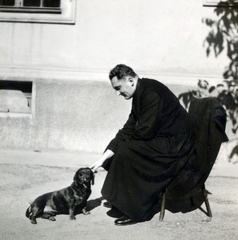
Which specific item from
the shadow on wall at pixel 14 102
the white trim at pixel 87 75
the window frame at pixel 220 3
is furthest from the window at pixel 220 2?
the shadow on wall at pixel 14 102

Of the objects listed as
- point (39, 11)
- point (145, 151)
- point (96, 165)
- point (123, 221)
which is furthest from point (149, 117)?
point (39, 11)

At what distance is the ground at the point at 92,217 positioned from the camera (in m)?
3.61

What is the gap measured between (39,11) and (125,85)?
3643mm

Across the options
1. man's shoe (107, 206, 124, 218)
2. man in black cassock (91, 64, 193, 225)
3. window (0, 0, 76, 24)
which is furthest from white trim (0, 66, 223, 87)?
man's shoe (107, 206, 124, 218)

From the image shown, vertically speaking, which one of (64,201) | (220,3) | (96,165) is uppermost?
(220,3)

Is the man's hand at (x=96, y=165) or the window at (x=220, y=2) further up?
the window at (x=220, y=2)

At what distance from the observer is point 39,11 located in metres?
6.91

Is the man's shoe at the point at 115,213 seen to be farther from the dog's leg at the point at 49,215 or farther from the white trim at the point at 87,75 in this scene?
the white trim at the point at 87,75

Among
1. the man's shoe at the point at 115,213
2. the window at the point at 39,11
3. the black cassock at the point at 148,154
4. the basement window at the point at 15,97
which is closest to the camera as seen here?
the black cassock at the point at 148,154

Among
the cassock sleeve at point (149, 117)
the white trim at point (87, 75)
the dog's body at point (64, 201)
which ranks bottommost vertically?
the dog's body at point (64, 201)

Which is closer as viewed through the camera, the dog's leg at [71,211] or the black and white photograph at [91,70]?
the dog's leg at [71,211]

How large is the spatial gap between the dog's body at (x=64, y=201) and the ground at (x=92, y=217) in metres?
0.08

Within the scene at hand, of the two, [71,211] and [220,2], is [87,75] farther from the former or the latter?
[71,211]

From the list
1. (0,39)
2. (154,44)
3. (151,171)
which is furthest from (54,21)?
(151,171)
